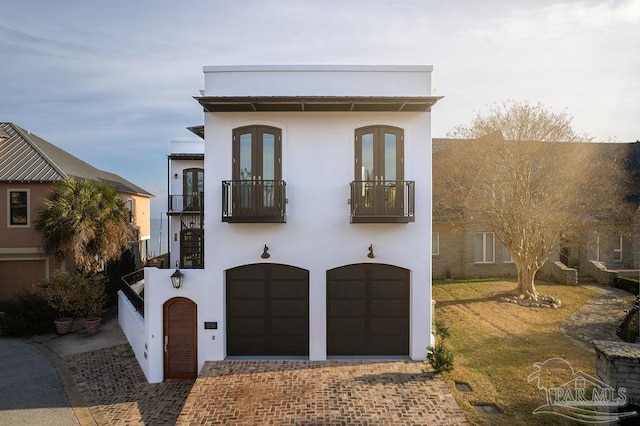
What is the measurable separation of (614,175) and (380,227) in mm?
14175

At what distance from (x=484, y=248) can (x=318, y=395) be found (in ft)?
55.5

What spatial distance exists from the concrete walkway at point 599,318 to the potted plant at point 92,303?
16753mm

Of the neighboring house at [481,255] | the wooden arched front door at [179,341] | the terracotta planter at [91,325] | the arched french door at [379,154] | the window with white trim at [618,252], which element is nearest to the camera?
the wooden arched front door at [179,341]

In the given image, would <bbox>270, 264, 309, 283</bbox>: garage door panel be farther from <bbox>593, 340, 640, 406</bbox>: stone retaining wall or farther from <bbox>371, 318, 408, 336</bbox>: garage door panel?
<bbox>593, 340, 640, 406</bbox>: stone retaining wall

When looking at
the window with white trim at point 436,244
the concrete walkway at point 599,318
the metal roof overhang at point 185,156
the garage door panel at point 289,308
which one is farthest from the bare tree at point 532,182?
the metal roof overhang at point 185,156

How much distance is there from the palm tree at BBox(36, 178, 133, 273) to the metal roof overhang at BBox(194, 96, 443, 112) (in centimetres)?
862

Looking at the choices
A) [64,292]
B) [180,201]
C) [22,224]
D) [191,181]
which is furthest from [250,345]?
[22,224]

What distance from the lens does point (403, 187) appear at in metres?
9.80

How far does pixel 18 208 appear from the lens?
16688 mm

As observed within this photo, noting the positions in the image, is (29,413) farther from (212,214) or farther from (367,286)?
(367,286)

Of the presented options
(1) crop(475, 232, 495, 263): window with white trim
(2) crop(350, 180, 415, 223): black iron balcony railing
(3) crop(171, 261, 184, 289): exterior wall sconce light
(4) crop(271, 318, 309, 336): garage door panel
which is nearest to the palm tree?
(3) crop(171, 261, 184, 289): exterior wall sconce light

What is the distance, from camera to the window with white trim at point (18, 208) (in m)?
16.5

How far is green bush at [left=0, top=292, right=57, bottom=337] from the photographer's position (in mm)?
13680

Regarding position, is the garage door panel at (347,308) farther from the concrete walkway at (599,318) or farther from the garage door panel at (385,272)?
the concrete walkway at (599,318)
